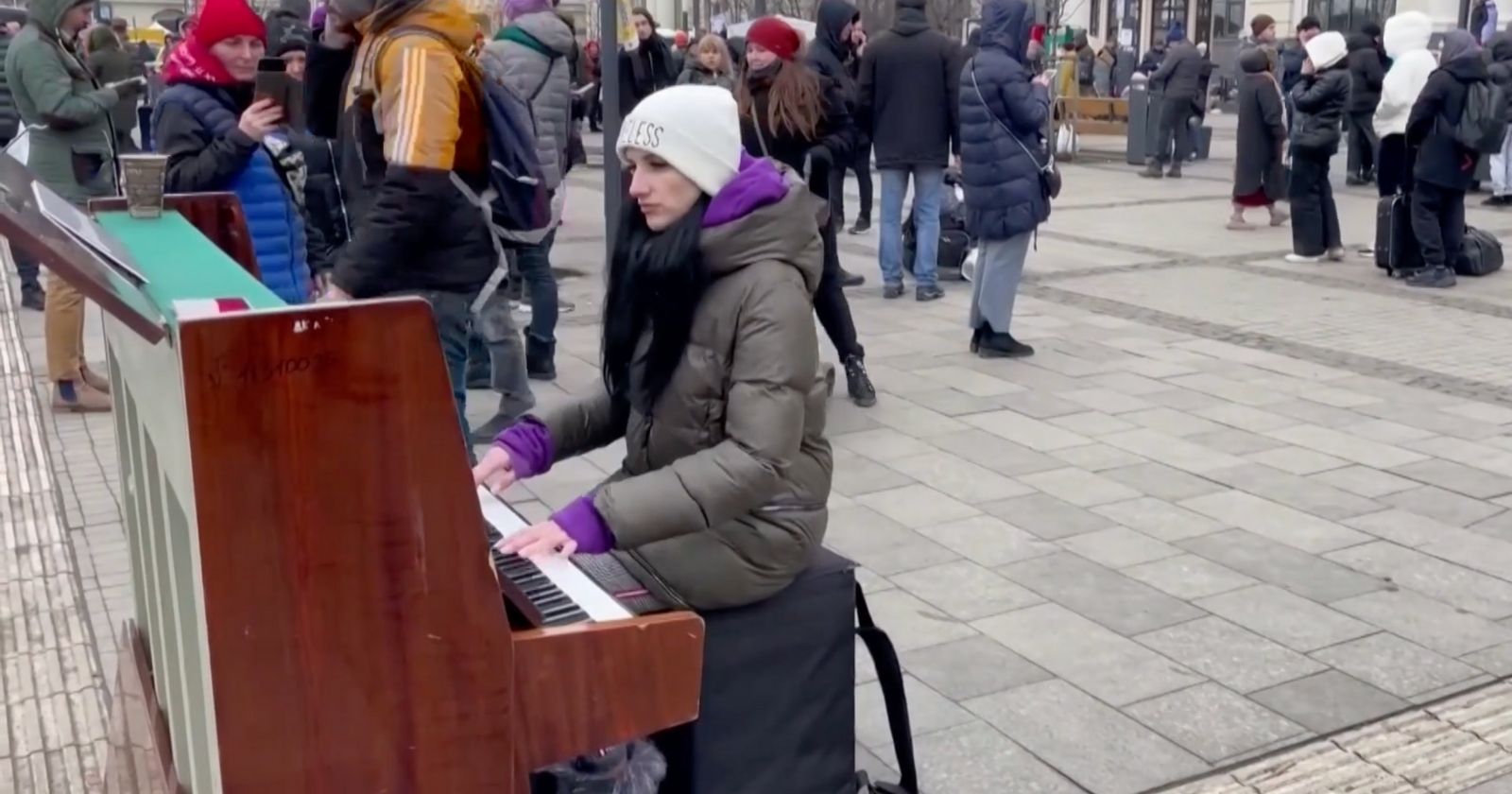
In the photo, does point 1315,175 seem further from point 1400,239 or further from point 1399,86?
point 1399,86

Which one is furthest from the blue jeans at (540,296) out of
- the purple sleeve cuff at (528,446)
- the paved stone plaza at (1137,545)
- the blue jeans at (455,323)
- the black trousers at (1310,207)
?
the black trousers at (1310,207)

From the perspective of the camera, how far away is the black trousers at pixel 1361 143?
621 inches

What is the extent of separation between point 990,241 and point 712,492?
5.30 m

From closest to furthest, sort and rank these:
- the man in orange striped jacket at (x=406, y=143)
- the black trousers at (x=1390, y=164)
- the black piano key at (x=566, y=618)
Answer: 1. the black piano key at (x=566, y=618)
2. the man in orange striped jacket at (x=406, y=143)
3. the black trousers at (x=1390, y=164)

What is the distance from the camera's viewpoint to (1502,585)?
4.67 metres

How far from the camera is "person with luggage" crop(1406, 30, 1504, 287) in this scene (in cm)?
965

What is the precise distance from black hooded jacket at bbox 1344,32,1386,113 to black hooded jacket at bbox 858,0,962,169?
26.5 feet

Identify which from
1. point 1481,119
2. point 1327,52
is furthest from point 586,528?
point 1327,52

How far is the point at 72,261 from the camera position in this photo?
1.80 meters

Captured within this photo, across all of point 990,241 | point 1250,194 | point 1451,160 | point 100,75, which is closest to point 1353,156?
point 1250,194

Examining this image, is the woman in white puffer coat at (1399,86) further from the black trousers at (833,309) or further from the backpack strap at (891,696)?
the backpack strap at (891,696)

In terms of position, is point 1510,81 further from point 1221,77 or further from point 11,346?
point 1221,77

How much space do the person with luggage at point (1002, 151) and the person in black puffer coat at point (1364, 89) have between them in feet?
30.2

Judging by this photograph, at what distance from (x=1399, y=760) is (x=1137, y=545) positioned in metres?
1.53
